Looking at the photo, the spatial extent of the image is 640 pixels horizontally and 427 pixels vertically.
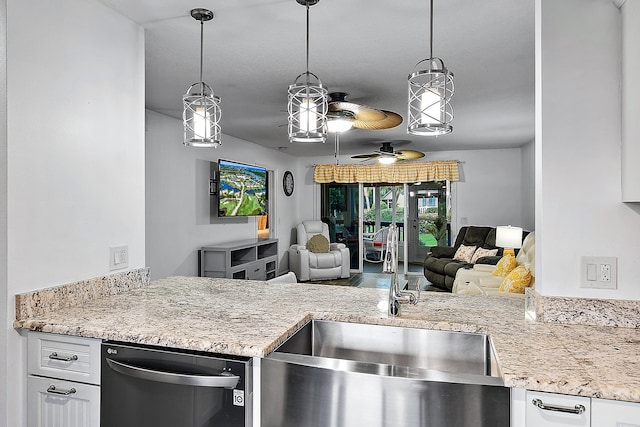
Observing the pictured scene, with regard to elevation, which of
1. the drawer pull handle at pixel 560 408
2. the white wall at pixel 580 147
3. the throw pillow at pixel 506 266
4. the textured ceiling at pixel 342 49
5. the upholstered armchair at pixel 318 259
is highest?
the textured ceiling at pixel 342 49

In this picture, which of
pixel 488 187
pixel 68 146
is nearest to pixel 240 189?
A: pixel 68 146

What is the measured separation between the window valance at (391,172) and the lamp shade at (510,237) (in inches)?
100

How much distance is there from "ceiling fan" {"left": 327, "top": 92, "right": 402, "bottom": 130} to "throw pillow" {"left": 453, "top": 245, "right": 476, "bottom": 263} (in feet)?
10.9

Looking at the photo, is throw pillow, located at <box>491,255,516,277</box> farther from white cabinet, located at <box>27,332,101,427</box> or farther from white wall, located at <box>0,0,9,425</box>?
white wall, located at <box>0,0,9,425</box>

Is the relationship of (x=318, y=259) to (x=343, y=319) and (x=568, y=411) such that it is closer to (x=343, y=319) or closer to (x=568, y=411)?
(x=343, y=319)

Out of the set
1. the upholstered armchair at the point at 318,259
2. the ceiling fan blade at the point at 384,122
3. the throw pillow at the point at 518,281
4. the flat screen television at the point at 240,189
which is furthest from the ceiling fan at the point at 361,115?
the upholstered armchair at the point at 318,259

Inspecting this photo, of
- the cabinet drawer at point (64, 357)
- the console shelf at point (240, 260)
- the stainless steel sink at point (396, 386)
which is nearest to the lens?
the stainless steel sink at point (396, 386)

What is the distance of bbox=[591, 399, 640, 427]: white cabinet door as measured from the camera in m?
1.03

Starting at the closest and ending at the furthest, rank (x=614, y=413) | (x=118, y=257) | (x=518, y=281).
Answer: (x=614, y=413)
(x=118, y=257)
(x=518, y=281)

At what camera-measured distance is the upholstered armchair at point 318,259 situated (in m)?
7.08

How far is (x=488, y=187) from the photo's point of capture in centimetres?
737

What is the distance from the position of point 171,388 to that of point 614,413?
1298 millimetres

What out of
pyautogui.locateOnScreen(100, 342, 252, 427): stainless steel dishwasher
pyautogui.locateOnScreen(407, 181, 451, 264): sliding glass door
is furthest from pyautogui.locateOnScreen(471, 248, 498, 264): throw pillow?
pyautogui.locateOnScreen(100, 342, 252, 427): stainless steel dishwasher

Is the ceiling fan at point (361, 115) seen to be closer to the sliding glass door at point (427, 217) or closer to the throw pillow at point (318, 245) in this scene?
the throw pillow at point (318, 245)
